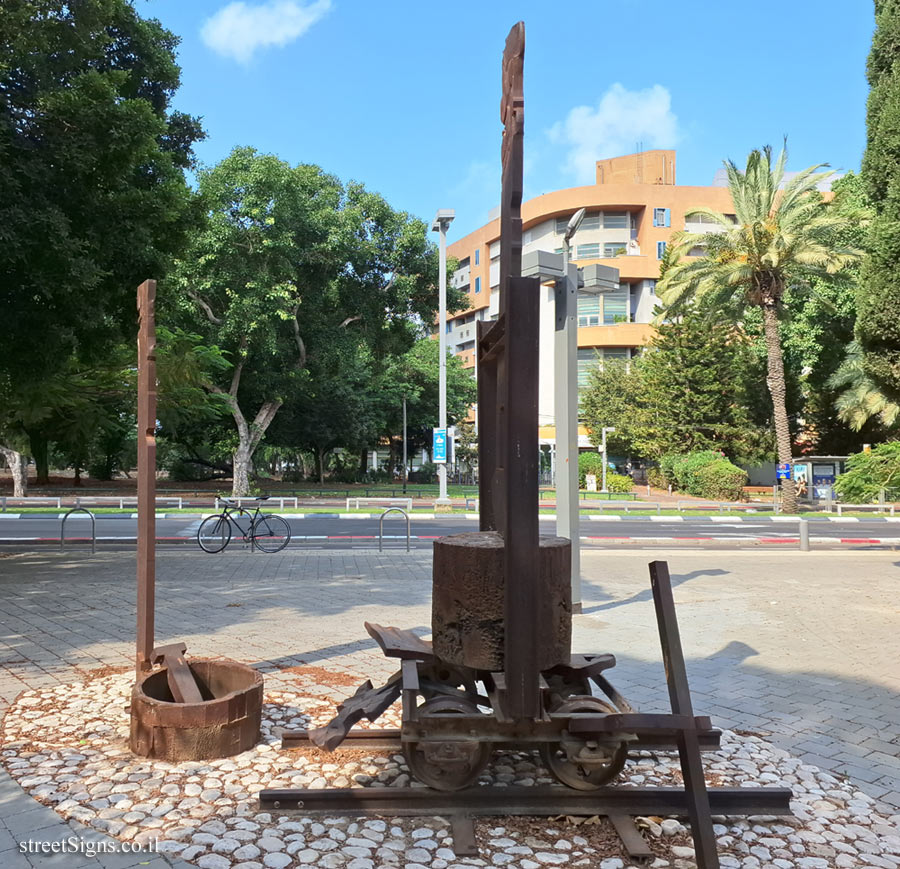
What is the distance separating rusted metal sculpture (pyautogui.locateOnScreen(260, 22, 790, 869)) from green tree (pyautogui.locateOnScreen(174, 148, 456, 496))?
2270 centimetres

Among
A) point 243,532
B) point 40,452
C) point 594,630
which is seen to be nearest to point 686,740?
point 594,630

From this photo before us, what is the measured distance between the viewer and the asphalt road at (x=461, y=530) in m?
17.5

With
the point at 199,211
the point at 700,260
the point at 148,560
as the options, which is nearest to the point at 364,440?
the point at 700,260

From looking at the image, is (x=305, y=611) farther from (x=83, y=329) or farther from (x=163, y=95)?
(x=163, y=95)

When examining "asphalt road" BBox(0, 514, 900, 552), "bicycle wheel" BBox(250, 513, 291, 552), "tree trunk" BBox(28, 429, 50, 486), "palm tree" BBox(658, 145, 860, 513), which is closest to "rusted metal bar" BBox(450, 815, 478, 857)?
"bicycle wheel" BBox(250, 513, 291, 552)

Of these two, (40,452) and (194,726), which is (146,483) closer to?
(194,726)

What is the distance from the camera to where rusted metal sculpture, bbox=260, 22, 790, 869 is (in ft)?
11.1

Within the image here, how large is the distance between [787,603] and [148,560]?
7.99 m

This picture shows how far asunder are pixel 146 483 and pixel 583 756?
305 cm

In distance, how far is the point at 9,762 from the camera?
3902 millimetres

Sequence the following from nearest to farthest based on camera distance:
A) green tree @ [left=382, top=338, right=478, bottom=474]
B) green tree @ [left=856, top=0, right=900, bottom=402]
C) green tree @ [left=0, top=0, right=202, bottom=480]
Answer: green tree @ [left=0, top=0, right=202, bottom=480]
green tree @ [left=856, top=0, right=900, bottom=402]
green tree @ [left=382, top=338, right=478, bottom=474]

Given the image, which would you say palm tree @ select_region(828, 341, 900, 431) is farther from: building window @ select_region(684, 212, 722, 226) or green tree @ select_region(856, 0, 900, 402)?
green tree @ select_region(856, 0, 900, 402)

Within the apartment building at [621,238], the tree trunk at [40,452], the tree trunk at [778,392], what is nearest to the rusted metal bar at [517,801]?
the tree trunk at [778,392]

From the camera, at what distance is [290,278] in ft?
93.1
